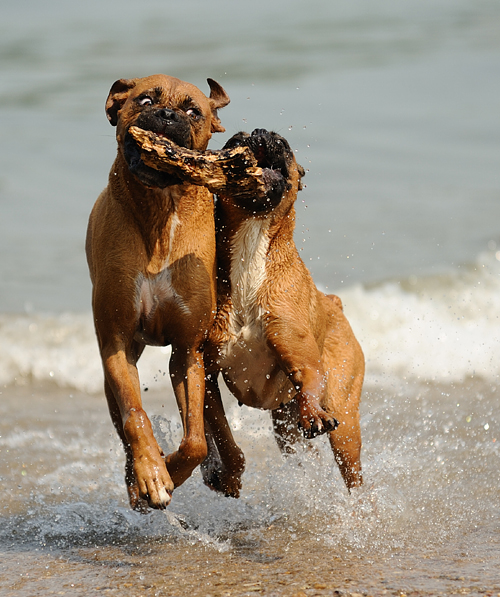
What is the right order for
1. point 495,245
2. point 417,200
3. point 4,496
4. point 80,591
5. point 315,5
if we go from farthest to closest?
1. point 315,5
2. point 417,200
3. point 495,245
4. point 4,496
5. point 80,591

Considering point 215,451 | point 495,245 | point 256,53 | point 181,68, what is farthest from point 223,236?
point 256,53

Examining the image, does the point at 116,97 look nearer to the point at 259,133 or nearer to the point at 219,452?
the point at 259,133

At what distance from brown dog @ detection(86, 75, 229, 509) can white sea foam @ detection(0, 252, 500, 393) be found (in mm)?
5039

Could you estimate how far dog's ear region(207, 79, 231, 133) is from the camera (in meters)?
5.12

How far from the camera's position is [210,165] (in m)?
4.73

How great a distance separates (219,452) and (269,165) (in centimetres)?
184

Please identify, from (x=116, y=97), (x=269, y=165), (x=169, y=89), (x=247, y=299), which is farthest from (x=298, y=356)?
(x=116, y=97)

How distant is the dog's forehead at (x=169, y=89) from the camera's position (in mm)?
4793

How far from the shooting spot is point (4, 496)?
624cm

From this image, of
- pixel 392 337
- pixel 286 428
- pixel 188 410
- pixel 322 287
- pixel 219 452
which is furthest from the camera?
pixel 322 287

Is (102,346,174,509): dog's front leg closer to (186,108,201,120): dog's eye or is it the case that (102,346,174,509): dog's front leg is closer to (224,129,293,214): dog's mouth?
(224,129,293,214): dog's mouth

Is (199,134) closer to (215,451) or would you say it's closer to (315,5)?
(215,451)

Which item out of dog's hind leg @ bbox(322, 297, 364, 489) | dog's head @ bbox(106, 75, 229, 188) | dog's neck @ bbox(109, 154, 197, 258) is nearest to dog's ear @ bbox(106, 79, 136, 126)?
dog's head @ bbox(106, 75, 229, 188)

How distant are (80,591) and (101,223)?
2.00 m
